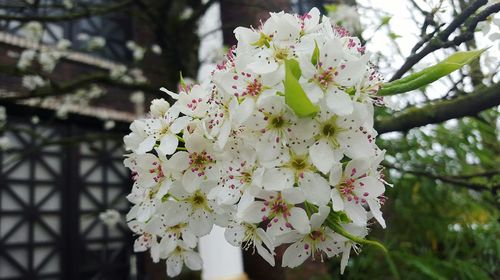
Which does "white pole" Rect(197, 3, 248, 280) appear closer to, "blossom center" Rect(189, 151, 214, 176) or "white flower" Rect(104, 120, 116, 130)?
"white flower" Rect(104, 120, 116, 130)

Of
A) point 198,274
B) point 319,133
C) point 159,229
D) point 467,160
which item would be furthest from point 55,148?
point 319,133

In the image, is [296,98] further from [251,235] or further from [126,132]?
[126,132]

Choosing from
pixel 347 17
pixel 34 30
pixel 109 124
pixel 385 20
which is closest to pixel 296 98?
pixel 385 20

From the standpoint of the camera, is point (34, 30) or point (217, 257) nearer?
point (34, 30)

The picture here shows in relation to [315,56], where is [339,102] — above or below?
below

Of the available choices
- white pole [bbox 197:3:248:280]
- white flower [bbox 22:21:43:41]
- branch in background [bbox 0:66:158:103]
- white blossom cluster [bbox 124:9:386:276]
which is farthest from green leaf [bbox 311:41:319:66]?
white pole [bbox 197:3:248:280]

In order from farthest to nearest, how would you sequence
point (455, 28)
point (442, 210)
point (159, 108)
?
point (442, 210) → point (455, 28) → point (159, 108)

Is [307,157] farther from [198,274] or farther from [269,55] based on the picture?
[198,274]
